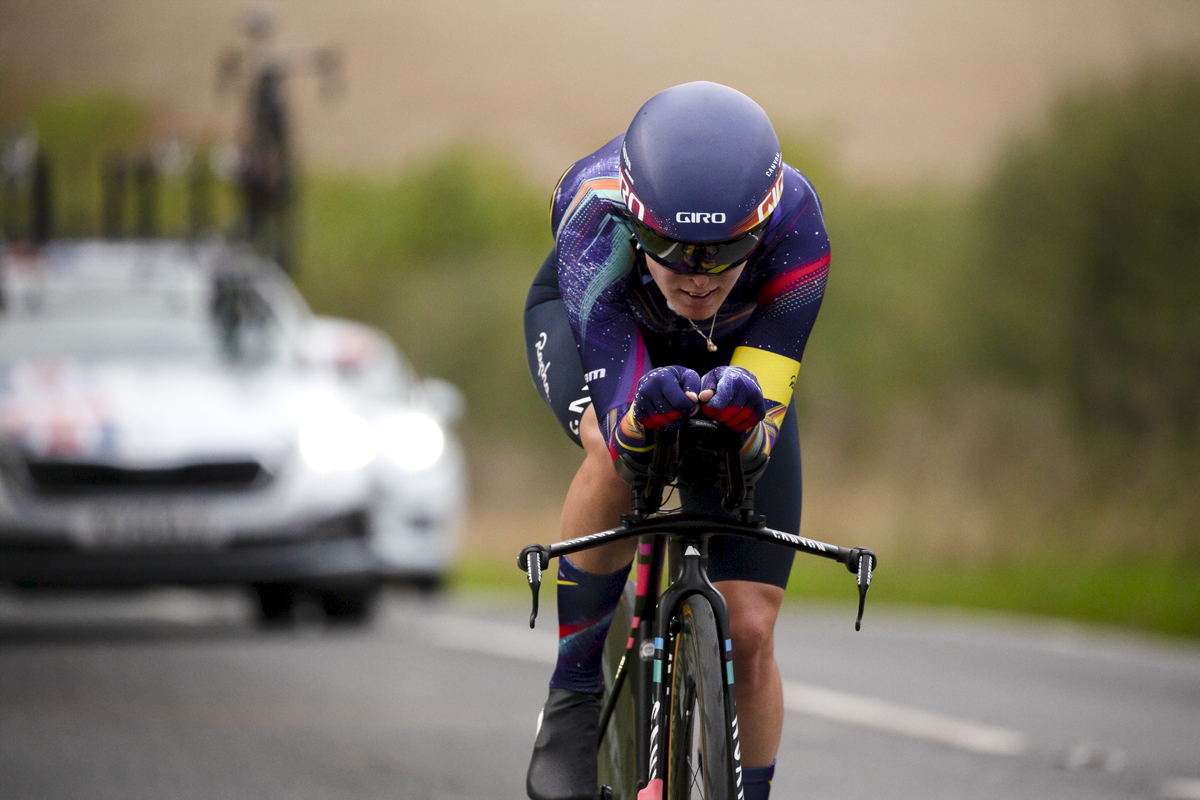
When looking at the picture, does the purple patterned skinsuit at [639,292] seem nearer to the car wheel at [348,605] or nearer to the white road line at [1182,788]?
the white road line at [1182,788]

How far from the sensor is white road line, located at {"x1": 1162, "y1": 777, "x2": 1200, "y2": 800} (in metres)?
6.03

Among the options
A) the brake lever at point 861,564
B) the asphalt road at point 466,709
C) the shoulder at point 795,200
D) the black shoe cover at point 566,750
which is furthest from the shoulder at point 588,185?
the asphalt road at point 466,709

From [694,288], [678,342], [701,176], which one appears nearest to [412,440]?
[678,342]

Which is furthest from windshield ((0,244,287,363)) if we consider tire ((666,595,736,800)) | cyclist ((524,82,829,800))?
tire ((666,595,736,800))

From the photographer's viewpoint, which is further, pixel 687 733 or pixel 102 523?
pixel 102 523

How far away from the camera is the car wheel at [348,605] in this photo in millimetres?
10211

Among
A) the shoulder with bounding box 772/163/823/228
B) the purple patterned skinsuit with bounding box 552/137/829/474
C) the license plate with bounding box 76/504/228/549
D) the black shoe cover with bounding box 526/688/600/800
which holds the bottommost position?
the license plate with bounding box 76/504/228/549

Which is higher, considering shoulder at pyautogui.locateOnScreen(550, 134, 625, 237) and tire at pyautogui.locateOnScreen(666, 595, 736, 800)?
shoulder at pyautogui.locateOnScreen(550, 134, 625, 237)

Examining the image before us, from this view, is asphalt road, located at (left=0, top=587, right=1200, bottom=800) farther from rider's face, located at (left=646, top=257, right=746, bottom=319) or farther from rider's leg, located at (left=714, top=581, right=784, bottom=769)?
rider's face, located at (left=646, top=257, right=746, bottom=319)

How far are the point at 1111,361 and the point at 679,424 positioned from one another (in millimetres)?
25460

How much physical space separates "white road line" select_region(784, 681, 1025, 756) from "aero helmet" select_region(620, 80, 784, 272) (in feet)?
12.8

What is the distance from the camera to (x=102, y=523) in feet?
28.8

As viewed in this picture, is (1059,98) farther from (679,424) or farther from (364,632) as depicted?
(679,424)

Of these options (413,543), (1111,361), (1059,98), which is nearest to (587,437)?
(413,543)
